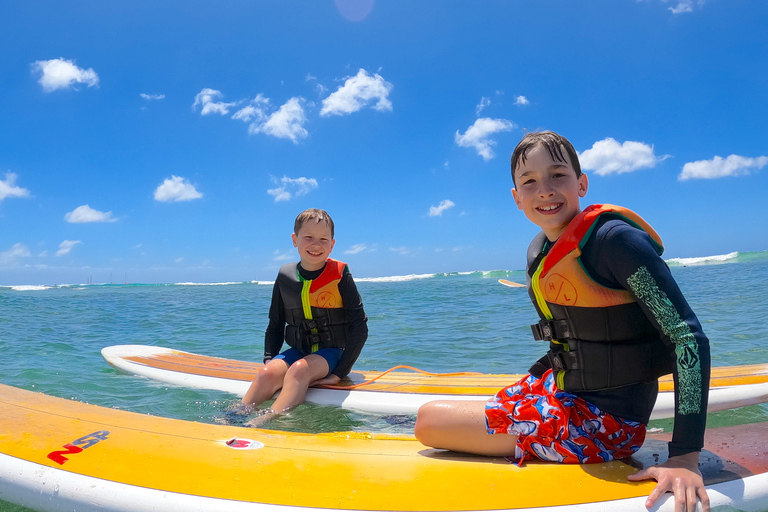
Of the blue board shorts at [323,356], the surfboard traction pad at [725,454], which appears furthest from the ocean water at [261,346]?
the surfboard traction pad at [725,454]

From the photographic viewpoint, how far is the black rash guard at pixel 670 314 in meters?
1.31

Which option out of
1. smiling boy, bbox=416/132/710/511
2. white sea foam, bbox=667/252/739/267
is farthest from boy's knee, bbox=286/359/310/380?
white sea foam, bbox=667/252/739/267

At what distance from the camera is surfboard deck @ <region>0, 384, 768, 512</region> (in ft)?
4.78

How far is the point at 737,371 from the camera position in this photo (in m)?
3.38

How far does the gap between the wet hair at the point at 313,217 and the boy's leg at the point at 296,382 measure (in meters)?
0.91

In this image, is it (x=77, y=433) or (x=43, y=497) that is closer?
(x=43, y=497)

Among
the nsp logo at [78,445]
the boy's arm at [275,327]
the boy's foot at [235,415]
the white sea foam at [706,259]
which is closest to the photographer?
the nsp logo at [78,445]

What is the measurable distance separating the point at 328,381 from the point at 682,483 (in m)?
2.45

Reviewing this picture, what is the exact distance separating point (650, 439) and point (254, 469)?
4.81ft

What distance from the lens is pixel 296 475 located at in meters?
1.70

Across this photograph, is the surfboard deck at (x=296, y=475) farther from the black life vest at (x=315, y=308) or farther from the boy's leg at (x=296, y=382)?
the black life vest at (x=315, y=308)

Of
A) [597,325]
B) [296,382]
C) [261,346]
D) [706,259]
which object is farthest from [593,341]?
[706,259]

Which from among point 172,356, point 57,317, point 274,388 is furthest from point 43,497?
point 57,317

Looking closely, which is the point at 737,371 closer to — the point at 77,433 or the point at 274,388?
the point at 274,388
